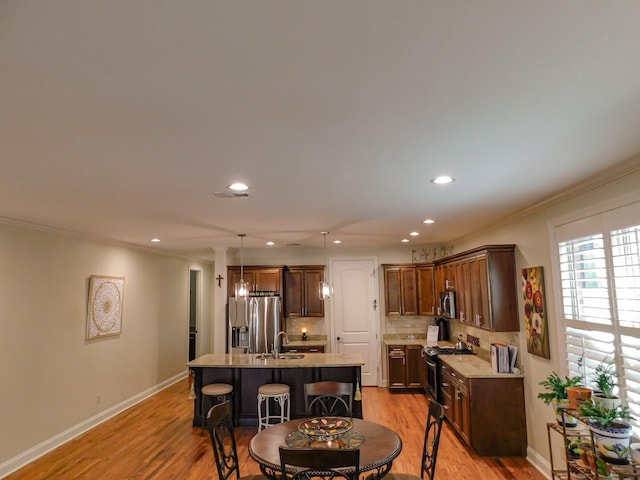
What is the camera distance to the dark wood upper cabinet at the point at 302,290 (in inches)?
292

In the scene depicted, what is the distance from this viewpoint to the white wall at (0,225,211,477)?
13.9 ft

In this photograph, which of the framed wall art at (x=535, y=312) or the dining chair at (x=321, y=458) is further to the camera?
the framed wall art at (x=535, y=312)

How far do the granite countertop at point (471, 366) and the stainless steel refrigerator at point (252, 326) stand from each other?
2748mm

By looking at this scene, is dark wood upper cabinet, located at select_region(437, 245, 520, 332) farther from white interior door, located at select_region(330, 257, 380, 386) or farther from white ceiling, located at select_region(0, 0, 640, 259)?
white interior door, located at select_region(330, 257, 380, 386)

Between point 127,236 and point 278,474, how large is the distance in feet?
13.0

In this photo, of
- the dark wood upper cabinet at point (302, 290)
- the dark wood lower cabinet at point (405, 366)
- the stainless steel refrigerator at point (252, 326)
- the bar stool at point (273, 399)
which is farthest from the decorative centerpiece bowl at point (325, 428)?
the dark wood upper cabinet at point (302, 290)

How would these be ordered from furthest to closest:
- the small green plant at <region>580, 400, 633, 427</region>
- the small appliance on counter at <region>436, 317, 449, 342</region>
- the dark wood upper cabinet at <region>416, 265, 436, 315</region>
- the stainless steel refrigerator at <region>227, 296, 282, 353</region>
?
the dark wood upper cabinet at <region>416, 265, 436, 315</region> → the small appliance on counter at <region>436, 317, 449, 342</region> → the stainless steel refrigerator at <region>227, 296, 282, 353</region> → the small green plant at <region>580, 400, 633, 427</region>

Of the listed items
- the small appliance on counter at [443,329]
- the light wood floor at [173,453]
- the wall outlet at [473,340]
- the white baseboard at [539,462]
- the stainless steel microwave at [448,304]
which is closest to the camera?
the white baseboard at [539,462]

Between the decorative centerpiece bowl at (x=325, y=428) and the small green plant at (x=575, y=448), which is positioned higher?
the decorative centerpiece bowl at (x=325, y=428)

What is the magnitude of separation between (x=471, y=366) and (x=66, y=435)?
4.91 meters

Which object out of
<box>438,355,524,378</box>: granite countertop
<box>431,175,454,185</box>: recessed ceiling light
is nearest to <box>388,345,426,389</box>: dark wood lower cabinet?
<box>438,355,524,378</box>: granite countertop

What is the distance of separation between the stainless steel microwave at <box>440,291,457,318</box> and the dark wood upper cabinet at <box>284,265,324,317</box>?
6.95ft

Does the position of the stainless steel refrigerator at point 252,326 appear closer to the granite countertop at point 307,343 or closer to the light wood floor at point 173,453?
the granite countertop at point 307,343

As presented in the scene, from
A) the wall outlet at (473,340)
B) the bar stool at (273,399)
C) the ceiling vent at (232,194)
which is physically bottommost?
the bar stool at (273,399)
